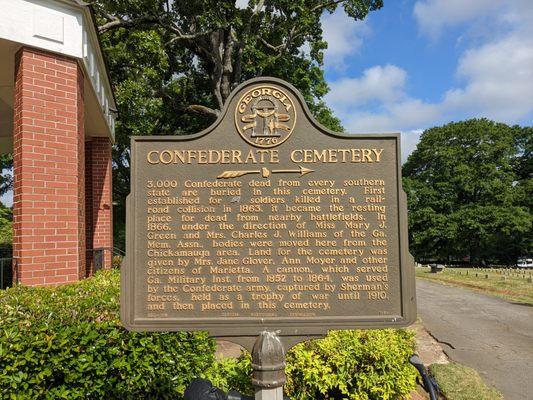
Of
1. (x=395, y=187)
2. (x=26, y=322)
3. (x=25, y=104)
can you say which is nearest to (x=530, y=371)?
(x=395, y=187)

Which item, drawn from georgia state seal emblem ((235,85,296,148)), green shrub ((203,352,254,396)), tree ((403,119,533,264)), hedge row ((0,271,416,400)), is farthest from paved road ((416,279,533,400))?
tree ((403,119,533,264))

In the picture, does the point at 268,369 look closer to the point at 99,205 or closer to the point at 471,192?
the point at 99,205

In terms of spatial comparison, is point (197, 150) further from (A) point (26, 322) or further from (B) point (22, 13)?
(B) point (22, 13)

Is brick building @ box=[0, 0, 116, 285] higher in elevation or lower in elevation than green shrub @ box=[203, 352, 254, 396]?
higher

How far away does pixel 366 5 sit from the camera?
17.1m

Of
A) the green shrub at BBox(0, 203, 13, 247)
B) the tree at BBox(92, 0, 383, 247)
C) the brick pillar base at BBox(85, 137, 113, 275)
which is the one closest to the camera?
the brick pillar base at BBox(85, 137, 113, 275)

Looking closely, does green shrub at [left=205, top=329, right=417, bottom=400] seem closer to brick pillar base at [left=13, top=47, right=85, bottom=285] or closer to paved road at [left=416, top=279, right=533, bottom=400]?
paved road at [left=416, top=279, right=533, bottom=400]

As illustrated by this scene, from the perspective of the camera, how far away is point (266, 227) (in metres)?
3.27

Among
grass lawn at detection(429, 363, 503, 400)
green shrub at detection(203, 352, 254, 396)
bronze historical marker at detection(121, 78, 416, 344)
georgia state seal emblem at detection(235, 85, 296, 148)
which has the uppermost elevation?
georgia state seal emblem at detection(235, 85, 296, 148)

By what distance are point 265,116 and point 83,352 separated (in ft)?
8.54

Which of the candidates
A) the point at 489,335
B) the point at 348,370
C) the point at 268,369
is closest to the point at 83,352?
the point at 268,369

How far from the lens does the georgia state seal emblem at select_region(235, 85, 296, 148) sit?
329 centimetres

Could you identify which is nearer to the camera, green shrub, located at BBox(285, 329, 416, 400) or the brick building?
green shrub, located at BBox(285, 329, 416, 400)

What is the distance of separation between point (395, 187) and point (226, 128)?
4.55 ft
